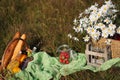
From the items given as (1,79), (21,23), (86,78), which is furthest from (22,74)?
(21,23)

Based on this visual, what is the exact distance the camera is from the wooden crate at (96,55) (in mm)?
5032

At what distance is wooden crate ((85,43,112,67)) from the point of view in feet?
16.5

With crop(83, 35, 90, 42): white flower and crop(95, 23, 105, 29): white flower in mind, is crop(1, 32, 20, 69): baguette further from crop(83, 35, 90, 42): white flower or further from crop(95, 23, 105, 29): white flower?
crop(95, 23, 105, 29): white flower

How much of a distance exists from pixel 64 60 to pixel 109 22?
75 centimetres

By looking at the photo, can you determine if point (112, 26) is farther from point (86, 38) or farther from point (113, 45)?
point (86, 38)

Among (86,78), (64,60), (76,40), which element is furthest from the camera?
(76,40)

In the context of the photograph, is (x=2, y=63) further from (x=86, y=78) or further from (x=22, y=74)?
(x=86, y=78)

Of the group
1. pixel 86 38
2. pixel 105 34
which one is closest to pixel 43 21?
pixel 86 38

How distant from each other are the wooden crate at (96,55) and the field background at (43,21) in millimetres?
342

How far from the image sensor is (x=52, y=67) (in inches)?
206

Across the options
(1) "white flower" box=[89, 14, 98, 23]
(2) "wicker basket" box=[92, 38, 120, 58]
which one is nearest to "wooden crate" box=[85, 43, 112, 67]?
(2) "wicker basket" box=[92, 38, 120, 58]

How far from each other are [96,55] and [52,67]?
58cm

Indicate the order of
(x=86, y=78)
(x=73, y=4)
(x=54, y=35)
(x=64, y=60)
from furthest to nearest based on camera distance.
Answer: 1. (x=73, y=4)
2. (x=54, y=35)
3. (x=64, y=60)
4. (x=86, y=78)

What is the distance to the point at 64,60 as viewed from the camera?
5266 millimetres
